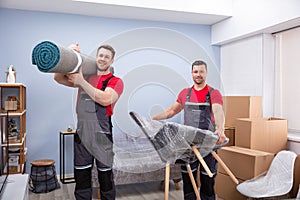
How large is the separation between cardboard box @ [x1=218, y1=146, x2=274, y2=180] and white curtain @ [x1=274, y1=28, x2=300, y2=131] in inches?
28.5

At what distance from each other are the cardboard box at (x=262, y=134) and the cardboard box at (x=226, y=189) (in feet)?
1.11

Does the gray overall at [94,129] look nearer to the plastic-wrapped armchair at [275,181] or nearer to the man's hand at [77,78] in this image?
the man's hand at [77,78]

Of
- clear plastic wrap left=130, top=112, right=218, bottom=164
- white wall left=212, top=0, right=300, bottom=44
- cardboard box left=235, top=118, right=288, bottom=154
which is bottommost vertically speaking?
cardboard box left=235, top=118, right=288, bottom=154

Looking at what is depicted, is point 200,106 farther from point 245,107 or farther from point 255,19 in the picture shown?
point 255,19

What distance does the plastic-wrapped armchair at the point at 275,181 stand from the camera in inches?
92.1

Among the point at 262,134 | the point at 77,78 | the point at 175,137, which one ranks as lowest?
the point at 262,134

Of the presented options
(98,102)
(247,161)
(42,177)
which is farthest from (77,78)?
(42,177)

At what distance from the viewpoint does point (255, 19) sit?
10.6 feet

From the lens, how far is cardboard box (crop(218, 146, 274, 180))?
2.56 metres

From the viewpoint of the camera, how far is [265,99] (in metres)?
3.37

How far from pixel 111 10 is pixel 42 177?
1.83m

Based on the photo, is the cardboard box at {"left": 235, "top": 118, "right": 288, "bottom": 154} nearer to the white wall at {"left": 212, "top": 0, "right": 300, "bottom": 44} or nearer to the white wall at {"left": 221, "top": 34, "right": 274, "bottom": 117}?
the white wall at {"left": 221, "top": 34, "right": 274, "bottom": 117}

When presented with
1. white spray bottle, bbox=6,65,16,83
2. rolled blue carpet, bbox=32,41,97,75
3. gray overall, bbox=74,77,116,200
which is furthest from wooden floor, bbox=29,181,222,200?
rolled blue carpet, bbox=32,41,97,75

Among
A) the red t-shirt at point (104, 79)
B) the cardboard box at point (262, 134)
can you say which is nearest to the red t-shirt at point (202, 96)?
the red t-shirt at point (104, 79)
